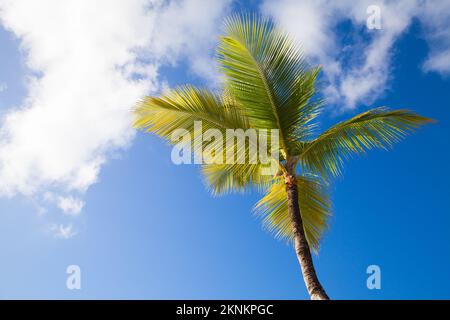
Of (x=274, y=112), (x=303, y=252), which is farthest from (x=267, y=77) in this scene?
(x=303, y=252)

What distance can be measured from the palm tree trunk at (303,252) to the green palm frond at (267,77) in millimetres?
942

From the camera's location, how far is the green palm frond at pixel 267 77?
7.82 meters

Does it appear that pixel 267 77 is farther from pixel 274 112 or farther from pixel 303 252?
pixel 303 252

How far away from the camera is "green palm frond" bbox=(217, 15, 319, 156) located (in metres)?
7.82

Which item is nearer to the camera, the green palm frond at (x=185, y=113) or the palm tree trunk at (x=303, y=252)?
the palm tree trunk at (x=303, y=252)

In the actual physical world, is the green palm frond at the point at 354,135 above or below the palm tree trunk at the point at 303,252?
above

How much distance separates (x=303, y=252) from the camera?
275 inches

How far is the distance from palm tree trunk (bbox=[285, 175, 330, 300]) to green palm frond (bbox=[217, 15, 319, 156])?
0.94m

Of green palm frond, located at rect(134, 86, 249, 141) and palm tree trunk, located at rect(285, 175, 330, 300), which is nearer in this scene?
palm tree trunk, located at rect(285, 175, 330, 300)

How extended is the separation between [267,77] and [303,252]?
3319 mm

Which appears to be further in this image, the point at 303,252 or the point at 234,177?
the point at 234,177
